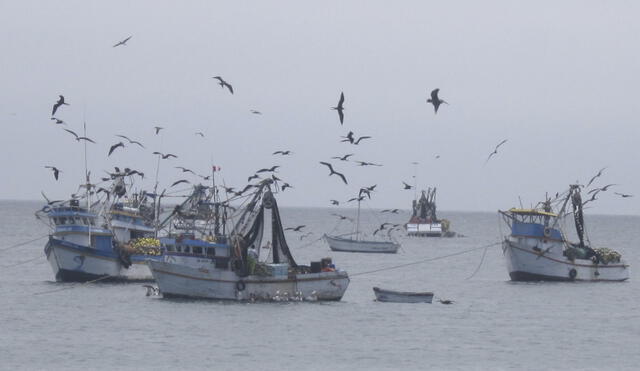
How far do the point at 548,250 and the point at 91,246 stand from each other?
1088 inches

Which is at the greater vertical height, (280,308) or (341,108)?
(341,108)

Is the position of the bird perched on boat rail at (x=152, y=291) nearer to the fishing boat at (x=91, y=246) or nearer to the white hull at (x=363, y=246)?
the fishing boat at (x=91, y=246)

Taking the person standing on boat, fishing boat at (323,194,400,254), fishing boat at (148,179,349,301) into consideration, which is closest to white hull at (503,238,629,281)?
fishing boat at (148,179,349,301)

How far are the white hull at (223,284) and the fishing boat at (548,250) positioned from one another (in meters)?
20.5

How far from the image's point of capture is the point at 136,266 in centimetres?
7719

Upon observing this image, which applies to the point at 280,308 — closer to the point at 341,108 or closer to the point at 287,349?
the point at 287,349

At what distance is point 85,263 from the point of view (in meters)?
74.9

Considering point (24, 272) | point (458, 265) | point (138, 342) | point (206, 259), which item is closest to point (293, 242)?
point (458, 265)

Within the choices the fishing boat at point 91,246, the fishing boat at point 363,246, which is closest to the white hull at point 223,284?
the fishing boat at point 91,246

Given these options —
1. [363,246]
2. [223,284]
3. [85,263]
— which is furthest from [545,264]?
[363,246]

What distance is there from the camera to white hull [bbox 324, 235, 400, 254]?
142875mm

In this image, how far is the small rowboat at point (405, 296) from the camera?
67.2 m

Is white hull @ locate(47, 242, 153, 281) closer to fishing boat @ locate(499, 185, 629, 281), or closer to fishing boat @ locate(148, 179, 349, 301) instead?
fishing boat @ locate(148, 179, 349, 301)

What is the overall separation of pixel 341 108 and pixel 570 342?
48.1ft
